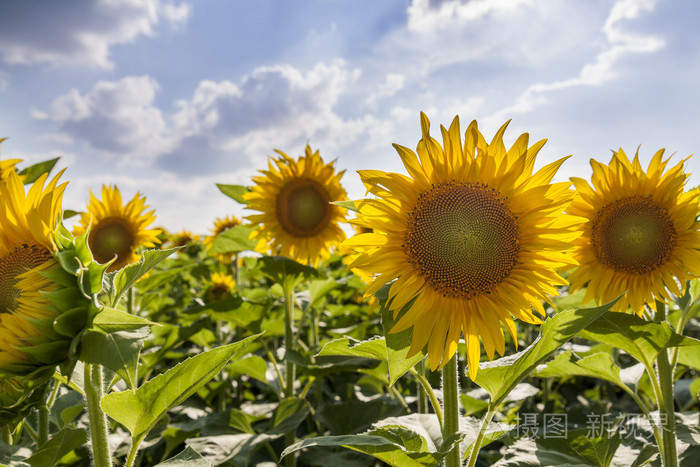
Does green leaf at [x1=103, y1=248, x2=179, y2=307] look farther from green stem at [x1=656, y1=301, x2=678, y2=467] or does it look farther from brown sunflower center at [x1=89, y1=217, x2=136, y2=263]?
brown sunflower center at [x1=89, y1=217, x2=136, y2=263]

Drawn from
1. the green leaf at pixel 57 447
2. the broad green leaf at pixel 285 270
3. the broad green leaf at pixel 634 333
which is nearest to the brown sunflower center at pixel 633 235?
the broad green leaf at pixel 634 333

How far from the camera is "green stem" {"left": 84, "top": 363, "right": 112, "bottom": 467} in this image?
1.45 meters

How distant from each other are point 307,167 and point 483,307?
7.39ft

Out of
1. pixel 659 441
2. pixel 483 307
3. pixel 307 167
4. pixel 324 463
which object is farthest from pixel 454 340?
pixel 307 167

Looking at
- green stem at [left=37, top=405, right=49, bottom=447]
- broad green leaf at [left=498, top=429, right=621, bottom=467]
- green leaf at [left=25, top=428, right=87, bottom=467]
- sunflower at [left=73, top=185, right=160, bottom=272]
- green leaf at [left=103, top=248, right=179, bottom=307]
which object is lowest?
broad green leaf at [left=498, top=429, right=621, bottom=467]

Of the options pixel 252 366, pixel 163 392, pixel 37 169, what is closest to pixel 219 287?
pixel 252 366

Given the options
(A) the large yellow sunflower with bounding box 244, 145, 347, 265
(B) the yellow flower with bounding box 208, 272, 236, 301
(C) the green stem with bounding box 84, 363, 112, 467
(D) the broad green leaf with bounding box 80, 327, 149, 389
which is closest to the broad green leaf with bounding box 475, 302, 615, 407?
(D) the broad green leaf with bounding box 80, 327, 149, 389

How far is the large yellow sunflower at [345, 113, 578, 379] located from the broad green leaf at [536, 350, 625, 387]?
0.51 metres

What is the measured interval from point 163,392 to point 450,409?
0.84 m

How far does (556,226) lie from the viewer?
1.70 m

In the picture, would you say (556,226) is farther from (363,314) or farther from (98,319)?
(363,314)

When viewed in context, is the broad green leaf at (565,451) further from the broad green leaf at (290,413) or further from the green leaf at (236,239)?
the green leaf at (236,239)

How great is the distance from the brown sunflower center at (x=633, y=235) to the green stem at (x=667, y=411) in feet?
0.73

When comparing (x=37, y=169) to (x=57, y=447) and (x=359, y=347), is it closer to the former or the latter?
(x=57, y=447)
